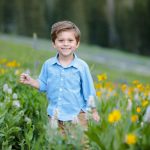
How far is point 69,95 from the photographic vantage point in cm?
491

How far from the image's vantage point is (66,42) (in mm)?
4879

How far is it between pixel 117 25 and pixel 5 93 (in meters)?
35.6

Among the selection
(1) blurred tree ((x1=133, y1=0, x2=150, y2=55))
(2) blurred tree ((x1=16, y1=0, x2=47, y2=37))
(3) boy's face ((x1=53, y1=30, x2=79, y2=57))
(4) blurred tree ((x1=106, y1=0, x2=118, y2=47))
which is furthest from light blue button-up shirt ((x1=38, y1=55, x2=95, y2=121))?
(4) blurred tree ((x1=106, y1=0, x2=118, y2=47))

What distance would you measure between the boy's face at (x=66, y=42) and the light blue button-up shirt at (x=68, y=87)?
11 cm

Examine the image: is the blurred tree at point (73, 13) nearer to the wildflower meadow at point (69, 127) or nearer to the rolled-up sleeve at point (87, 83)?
the wildflower meadow at point (69, 127)

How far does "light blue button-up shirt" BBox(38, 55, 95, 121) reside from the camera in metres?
4.91

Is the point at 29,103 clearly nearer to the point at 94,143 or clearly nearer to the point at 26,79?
the point at 26,79

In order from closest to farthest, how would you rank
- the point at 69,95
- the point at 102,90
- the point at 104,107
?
the point at 104,107 → the point at 69,95 → the point at 102,90

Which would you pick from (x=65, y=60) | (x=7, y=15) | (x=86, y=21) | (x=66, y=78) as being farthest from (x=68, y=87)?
(x=7, y=15)

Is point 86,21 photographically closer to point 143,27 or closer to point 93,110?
point 143,27

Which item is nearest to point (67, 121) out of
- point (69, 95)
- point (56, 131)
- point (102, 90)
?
point (69, 95)

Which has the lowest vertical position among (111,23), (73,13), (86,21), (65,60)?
(111,23)

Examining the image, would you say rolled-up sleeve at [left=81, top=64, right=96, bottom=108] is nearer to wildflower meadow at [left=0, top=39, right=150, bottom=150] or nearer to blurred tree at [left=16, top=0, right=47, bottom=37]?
wildflower meadow at [left=0, top=39, right=150, bottom=150]

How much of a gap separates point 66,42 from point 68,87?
39cm
